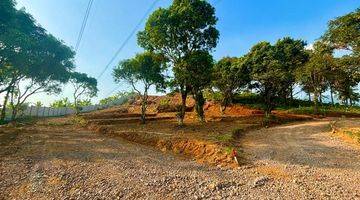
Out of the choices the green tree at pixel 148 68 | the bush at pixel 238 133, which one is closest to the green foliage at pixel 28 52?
the green tree at pixel 148 68

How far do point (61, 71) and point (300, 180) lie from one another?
105 ft

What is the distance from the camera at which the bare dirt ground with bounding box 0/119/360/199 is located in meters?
12.1

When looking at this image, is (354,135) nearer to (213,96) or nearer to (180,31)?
(180,31)

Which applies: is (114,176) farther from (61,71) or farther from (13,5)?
(61,71)

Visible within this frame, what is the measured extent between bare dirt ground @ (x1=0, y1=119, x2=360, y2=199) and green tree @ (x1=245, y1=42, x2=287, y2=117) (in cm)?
2125

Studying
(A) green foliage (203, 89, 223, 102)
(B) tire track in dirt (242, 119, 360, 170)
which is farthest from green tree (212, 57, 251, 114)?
(B) tire track in dirt (242, 119, 360, 170)

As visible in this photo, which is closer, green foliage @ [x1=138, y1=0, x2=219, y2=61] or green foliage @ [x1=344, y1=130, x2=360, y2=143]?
green foliage @ [x1=344, y1=130, x2=360, y2=143]

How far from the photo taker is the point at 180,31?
1221 inches

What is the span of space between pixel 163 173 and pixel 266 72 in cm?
3205

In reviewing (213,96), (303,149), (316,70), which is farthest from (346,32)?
(213,96)

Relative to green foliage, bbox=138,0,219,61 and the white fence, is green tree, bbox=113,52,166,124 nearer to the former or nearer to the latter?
green foliage, bbox=138,0,219,61

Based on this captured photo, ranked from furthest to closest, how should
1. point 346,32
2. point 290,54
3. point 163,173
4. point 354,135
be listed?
point 290,54 < point 346,32 < point 354,135 < point 163,173

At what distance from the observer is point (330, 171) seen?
1505 cm

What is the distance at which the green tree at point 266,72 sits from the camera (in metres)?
42.2
